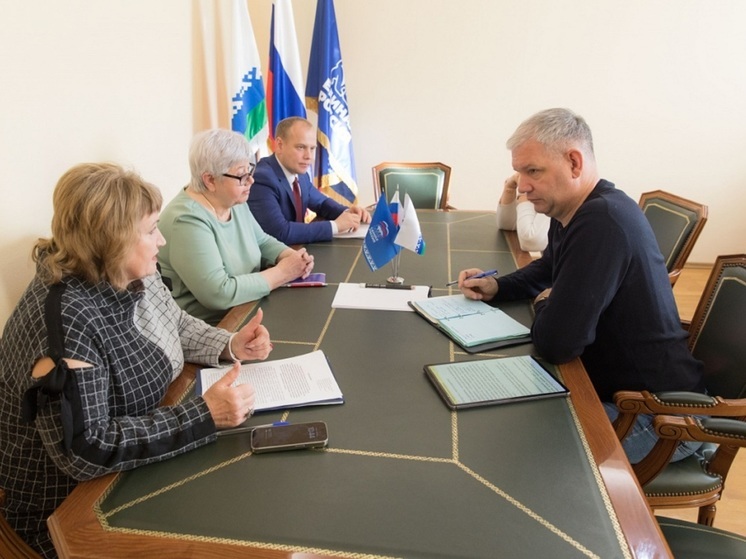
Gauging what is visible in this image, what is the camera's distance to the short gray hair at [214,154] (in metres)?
1.86

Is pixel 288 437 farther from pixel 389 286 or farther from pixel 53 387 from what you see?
pixel 389 286

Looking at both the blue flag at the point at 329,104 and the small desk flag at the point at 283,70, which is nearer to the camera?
the small desk flag at the point at 283,70

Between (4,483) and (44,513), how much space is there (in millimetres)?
107

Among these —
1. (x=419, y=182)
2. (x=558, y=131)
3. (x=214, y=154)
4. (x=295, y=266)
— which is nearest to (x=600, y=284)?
(x=558, y=131)

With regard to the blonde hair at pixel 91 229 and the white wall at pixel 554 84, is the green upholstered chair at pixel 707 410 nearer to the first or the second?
the blonde hair at pixel 91 229

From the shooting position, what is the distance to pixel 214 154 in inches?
73.4

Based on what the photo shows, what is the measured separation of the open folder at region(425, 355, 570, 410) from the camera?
1221 mm

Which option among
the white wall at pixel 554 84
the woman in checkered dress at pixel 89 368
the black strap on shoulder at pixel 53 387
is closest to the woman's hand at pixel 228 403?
the woman in checkered dress at pixel 89 368

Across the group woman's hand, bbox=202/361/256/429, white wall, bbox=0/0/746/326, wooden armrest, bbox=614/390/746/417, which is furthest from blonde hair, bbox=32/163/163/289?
white wall, bbox=0/0/746/326

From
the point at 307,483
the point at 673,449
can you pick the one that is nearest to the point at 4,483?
the point at 307,483

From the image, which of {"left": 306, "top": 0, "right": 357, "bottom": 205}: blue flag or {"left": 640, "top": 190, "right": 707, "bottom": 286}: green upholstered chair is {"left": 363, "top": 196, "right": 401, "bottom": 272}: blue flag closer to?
{"left": 640, "top": 190, "right": 707, "bottom": 286}: green upholstered chair

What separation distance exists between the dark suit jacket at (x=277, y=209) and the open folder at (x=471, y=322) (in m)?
0.87

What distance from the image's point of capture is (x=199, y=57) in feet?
9.77

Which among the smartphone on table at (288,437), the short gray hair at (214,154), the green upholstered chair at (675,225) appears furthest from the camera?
the green upholstered chair at (675,225)
